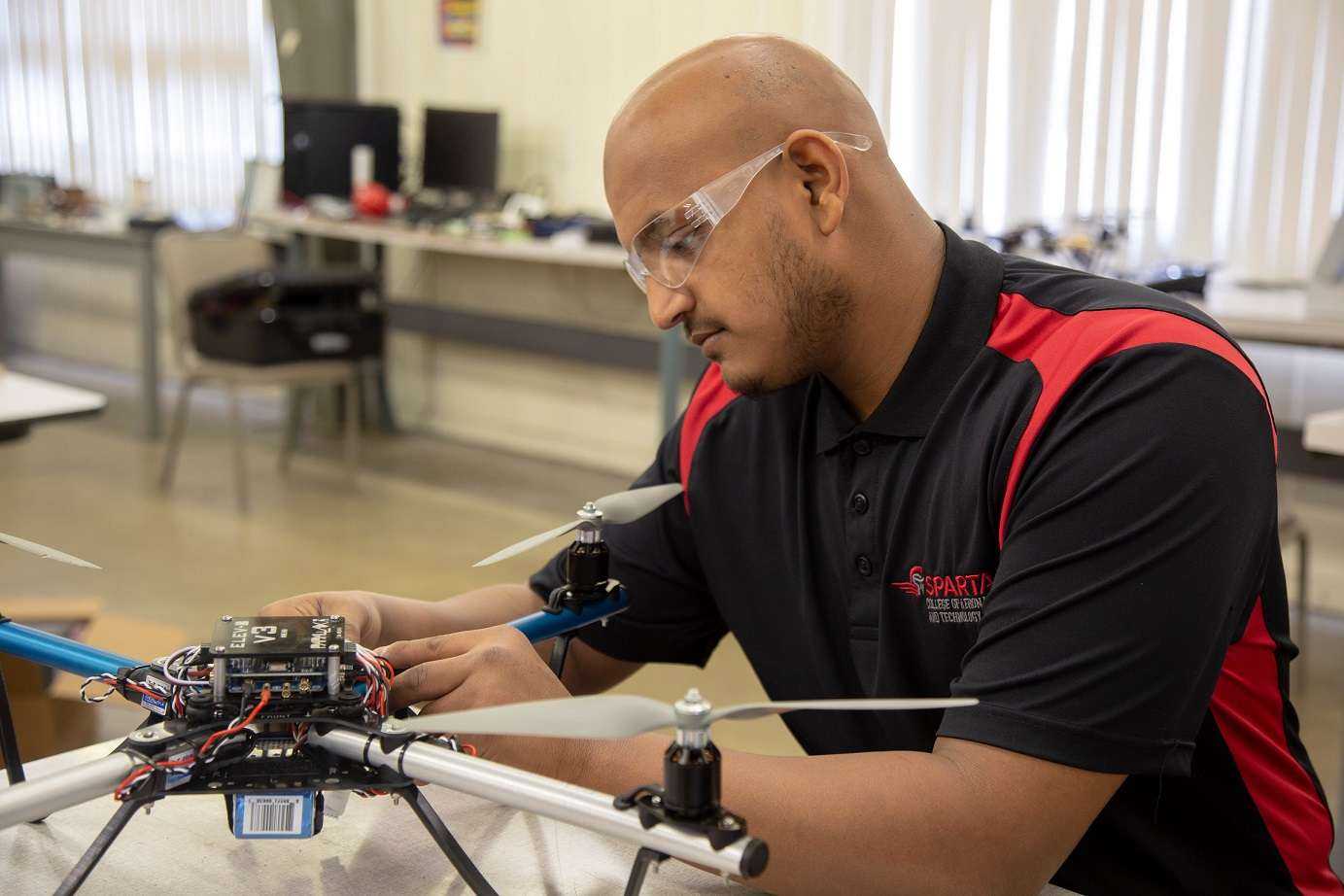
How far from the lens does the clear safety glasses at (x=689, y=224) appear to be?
1124 millimetres

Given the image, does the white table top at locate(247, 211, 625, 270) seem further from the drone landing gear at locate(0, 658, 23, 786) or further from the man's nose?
the drone landing gear at locate(0, 658, 23, 786)

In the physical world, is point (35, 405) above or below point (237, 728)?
below

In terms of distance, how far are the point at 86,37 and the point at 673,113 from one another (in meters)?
7.38

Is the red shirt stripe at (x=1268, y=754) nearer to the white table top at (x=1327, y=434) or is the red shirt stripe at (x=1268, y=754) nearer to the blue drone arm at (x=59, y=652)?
the blue drone arm at (x=59, y=652)

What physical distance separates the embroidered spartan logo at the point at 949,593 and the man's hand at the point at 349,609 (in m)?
0.47

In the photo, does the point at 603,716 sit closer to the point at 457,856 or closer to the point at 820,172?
the point at 457,856

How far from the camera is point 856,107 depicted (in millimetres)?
1187

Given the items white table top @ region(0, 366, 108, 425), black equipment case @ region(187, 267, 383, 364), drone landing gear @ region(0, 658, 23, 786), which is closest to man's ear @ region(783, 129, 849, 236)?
drone landing gear @ region(0, 658, 23, 786)

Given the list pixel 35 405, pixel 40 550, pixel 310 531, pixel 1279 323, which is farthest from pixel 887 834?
pixel 310 531

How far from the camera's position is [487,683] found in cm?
100

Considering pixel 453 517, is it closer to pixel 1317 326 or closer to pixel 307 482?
pixel 307 482

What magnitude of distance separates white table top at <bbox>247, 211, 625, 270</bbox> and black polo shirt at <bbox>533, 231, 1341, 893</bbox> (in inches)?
118

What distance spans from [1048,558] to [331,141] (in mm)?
5067

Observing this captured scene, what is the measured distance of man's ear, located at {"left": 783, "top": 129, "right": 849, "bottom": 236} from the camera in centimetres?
112
